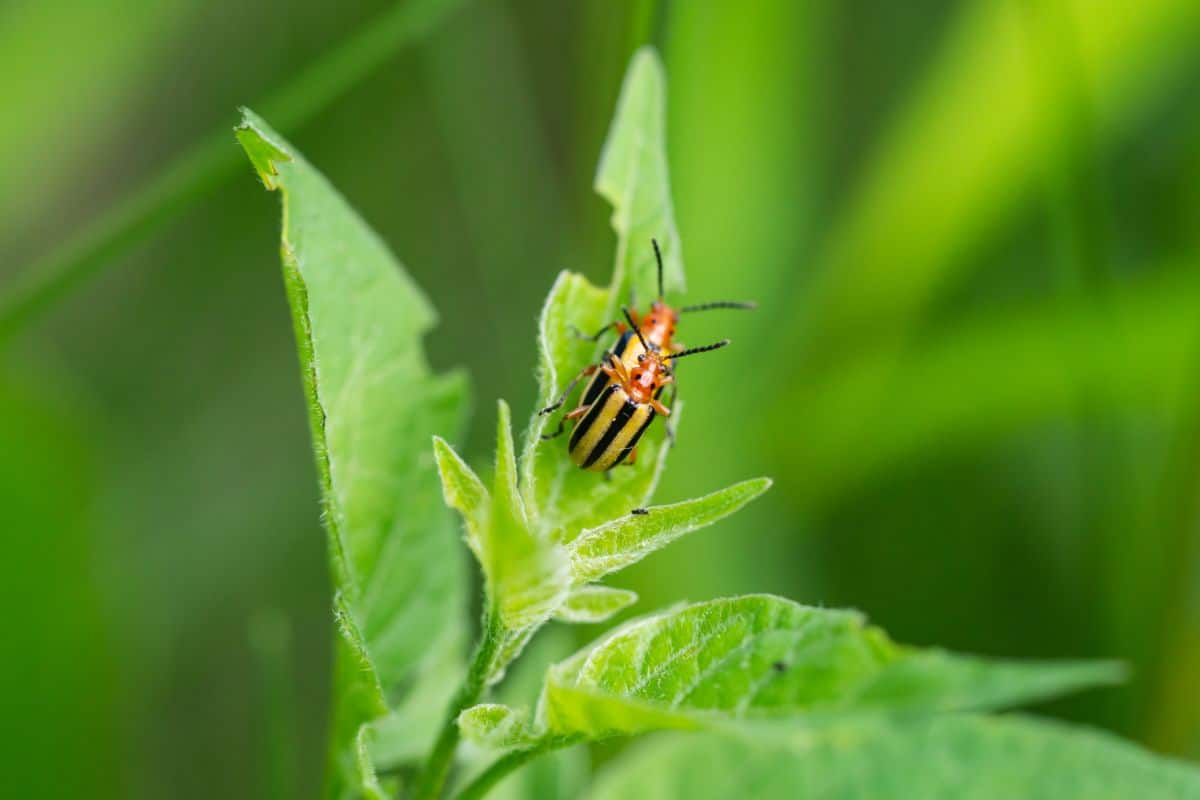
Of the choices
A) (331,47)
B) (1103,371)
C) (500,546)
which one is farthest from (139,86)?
(500,546)

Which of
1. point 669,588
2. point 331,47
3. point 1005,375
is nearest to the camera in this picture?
point 669,588

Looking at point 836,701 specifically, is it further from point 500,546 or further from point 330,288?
point 330,288

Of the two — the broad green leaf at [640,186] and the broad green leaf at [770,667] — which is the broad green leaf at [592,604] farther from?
the broad green leaf at [640,186]

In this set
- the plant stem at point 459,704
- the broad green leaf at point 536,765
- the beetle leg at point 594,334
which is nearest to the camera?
the plant stem at point 459,704

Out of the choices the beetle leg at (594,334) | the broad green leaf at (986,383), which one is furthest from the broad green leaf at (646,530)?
the broad green leaf at (986,383)

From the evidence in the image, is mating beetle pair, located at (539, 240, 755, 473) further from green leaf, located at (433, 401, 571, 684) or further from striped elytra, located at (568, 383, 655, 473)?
green leaf, located at (433, 401, 571, 684)

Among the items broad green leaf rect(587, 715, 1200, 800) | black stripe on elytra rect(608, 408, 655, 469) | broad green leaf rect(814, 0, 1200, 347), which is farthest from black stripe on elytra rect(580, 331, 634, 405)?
broad green leaf rect(814, 0, 1200, 347)
